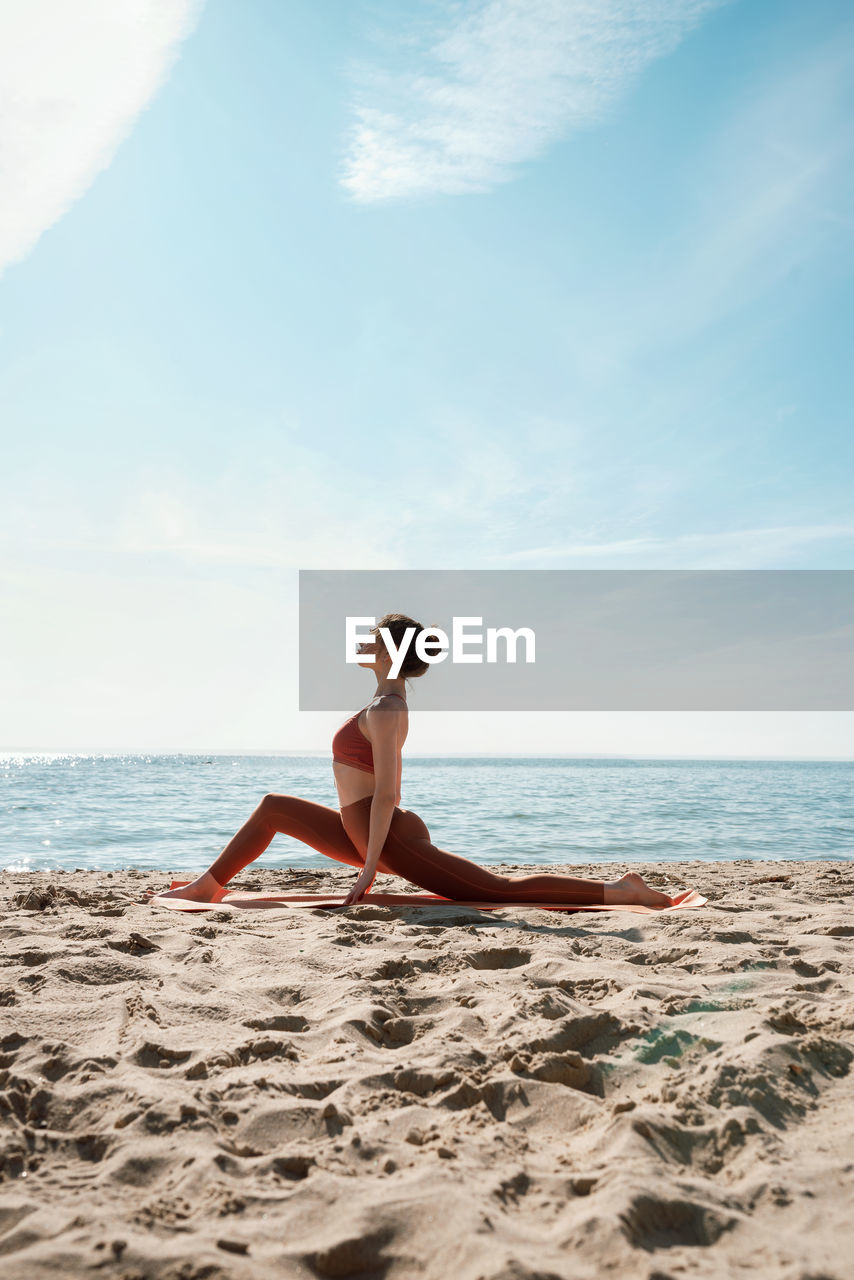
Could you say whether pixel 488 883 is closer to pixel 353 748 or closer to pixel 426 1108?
pixel 353 748

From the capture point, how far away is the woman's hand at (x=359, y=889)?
4902 millimetres

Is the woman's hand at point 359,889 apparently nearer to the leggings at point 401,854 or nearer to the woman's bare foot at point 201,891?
the leggings at point 401,854

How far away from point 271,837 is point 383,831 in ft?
2.62

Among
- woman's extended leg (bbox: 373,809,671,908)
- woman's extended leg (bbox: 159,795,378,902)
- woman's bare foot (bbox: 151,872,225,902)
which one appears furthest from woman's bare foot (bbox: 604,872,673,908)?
woman's bare foot (bbox: 151,872,225,902)

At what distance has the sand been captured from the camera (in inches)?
60.7

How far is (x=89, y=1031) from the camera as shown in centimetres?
258

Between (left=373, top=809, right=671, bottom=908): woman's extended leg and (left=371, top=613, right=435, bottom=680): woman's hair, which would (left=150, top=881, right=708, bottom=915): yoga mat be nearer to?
(left=373, top=809, right=671, bottom=908): woman's extended leg

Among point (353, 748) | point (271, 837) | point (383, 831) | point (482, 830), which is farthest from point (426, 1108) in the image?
point (482, 830)

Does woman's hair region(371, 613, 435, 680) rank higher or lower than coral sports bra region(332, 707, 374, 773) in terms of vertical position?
higher

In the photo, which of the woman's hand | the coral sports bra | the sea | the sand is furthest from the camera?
the sea

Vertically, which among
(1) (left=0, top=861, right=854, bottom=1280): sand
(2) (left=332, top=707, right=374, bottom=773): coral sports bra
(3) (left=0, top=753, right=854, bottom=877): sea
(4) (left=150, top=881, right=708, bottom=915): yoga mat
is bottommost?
(3) (left=0, top=753, right=854, bottom=877): sea

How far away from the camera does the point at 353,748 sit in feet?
16.7

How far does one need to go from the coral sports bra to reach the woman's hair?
400mm

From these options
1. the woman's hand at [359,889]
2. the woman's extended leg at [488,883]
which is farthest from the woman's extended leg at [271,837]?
the woman's extended leg at [488,883]
